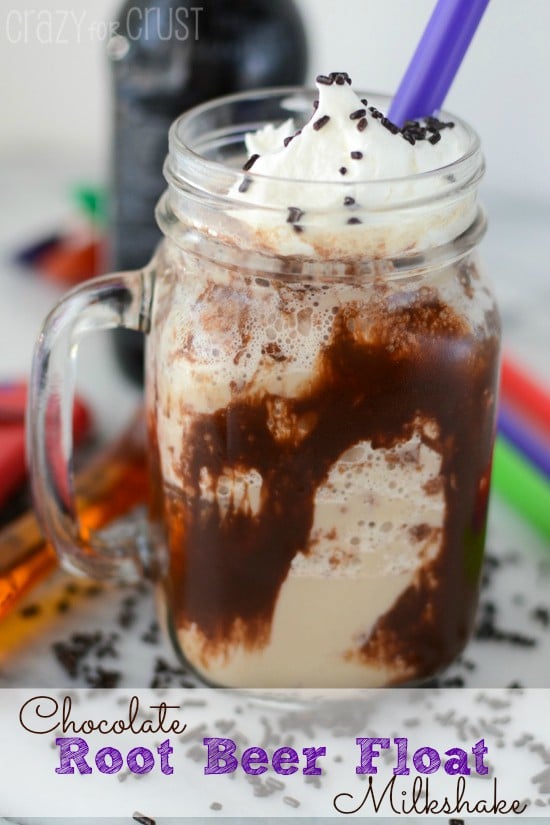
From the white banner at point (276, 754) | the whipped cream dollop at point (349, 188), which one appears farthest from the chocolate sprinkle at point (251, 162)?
the white banner at point (276, 754)

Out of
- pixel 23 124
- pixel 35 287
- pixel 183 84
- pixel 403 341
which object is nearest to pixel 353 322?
pixel 403 341

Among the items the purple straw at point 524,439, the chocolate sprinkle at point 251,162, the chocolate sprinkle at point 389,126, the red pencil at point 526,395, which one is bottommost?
the purple straw at point 524,439

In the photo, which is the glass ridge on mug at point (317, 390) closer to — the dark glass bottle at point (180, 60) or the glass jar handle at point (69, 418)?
the glass jar handle at point (69, 418)

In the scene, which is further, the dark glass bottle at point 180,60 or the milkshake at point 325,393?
the dark glass bottle at point 180,60

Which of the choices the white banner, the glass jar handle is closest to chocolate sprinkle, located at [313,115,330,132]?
the glass jar handle

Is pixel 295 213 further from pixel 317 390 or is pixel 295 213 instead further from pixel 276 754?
pixel 276 754

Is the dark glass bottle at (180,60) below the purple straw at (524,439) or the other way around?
the other way around

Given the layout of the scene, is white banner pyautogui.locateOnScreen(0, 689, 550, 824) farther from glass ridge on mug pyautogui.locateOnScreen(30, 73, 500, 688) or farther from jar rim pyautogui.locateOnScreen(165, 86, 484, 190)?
jar rim pyautogui.locateOnScreen(165, 86, 484, 190)
